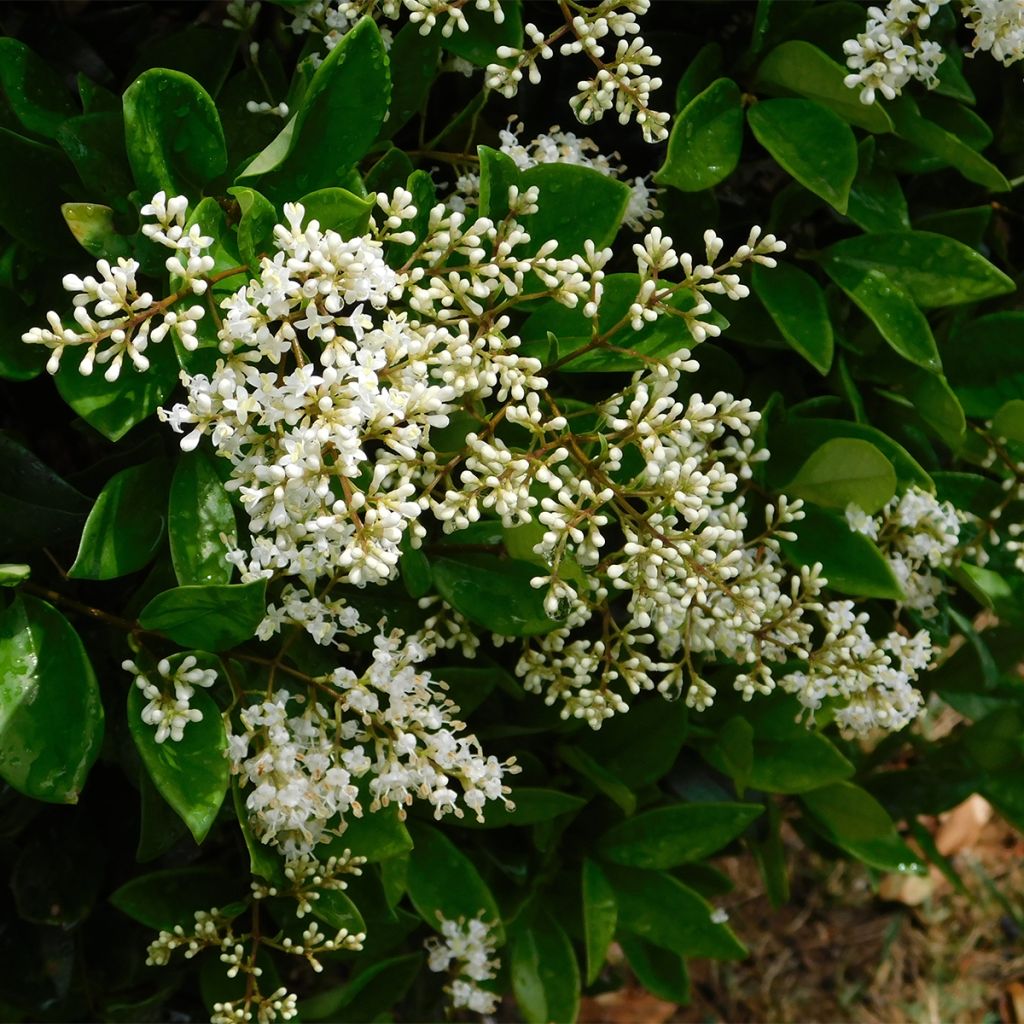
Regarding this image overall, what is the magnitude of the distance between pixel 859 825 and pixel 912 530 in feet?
1.69

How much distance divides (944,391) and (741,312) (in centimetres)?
26

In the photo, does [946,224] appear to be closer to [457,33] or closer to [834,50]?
[834,50]

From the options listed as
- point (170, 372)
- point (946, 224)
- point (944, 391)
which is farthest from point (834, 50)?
point (170, 372)

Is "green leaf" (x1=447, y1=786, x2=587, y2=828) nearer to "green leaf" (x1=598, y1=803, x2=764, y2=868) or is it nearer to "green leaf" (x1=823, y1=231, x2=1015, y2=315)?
"green leaf" (x1=598, y1=803, x2=764, y2=868)

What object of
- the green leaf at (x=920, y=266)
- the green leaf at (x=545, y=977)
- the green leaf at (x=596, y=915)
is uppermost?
the green leaf at (x=920, y=266)

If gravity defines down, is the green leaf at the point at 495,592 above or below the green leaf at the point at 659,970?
above

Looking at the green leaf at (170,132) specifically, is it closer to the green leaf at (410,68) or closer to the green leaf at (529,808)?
the green leaf at (410,68)

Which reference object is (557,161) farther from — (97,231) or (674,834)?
(674,834)

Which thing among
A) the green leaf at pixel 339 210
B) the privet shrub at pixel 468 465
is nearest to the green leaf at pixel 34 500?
the privet shrub at pixel 468 465

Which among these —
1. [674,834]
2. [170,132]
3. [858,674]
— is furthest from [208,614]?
[674,834]

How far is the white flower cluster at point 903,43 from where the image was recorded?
1088 millimetres

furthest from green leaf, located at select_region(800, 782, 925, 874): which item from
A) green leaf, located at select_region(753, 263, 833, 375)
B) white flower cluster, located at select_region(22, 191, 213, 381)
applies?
white flower cluster, located at select_region(22, 191, 213, 381)

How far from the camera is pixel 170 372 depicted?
979mm

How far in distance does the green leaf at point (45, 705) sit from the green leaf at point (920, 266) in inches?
36.9
